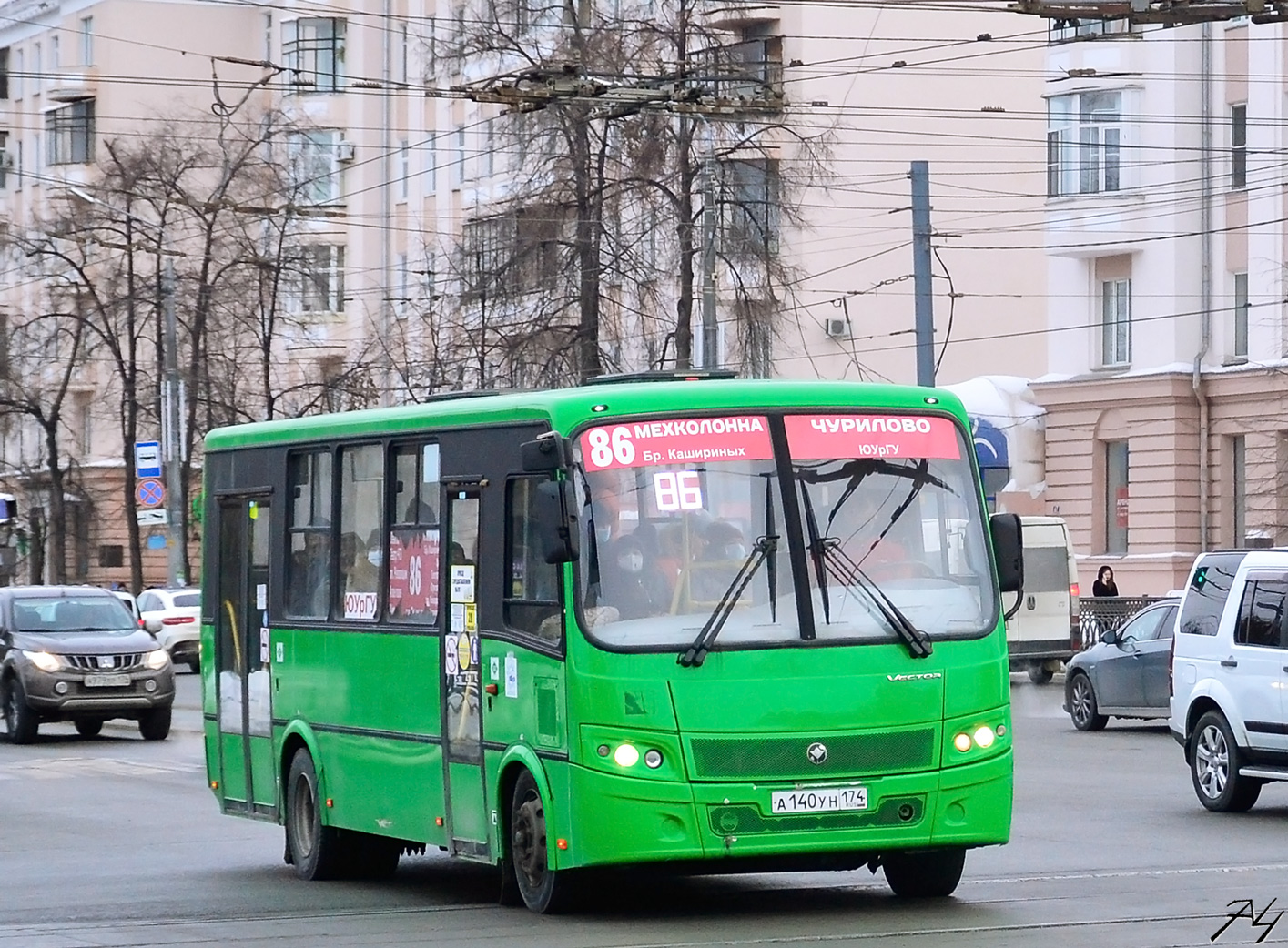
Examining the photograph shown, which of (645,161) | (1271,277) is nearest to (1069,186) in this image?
(1271,277)

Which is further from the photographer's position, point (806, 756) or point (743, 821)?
point (806, 756)

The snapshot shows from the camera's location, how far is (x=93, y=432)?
80125mm

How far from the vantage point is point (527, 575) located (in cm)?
1209

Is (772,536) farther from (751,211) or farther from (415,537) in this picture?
(751,211)

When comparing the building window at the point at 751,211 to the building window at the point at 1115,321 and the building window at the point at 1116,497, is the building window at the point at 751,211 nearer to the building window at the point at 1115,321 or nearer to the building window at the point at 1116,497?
the building window at the point at 1115,321

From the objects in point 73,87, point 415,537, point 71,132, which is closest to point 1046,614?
point 415,537

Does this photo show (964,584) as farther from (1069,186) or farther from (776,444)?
(1069,186)

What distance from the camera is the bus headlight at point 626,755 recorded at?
11320 millimetres

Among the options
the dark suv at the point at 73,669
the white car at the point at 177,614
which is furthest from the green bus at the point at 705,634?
the white car at the point at 177,614

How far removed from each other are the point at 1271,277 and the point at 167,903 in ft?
119

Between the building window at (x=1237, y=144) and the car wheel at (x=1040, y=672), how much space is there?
1158 cm

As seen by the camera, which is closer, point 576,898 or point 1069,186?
point 576,898

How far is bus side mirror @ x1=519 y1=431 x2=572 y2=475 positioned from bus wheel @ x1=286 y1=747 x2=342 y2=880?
132 inches

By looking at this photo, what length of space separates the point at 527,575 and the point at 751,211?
29308mm
